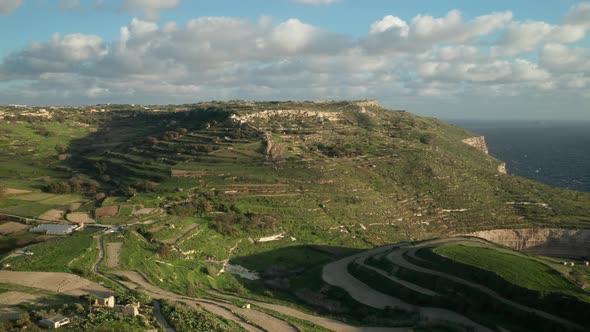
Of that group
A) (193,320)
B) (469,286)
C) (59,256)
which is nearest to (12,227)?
(59,256)

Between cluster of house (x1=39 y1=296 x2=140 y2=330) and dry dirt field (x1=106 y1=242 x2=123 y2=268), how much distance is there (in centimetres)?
1013

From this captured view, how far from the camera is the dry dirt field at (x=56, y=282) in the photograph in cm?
2919

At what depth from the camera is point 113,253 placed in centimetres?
3838

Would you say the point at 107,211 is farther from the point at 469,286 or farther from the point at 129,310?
the point at 469,286

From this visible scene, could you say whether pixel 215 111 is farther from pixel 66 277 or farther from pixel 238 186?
pixel 66 277

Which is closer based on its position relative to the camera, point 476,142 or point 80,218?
point 80,218

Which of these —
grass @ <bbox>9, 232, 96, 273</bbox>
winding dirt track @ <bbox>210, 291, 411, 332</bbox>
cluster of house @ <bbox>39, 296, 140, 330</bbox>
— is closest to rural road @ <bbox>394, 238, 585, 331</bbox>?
winding dirt track @ <bbox>210, 291, 411, 332</bbox>

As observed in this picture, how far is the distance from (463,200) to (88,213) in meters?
52.3

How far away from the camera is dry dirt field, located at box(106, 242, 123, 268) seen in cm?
3648

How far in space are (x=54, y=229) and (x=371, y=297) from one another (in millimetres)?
31494

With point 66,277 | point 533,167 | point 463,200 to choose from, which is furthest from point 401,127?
point 66,277

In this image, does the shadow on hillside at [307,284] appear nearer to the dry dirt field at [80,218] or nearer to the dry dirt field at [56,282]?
the dry dirt field at [56,282]

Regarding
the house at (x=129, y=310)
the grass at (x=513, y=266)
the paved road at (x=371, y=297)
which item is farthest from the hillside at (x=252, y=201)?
the grass at (x=513, y=266)

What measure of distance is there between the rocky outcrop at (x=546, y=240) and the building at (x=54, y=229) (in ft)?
162
